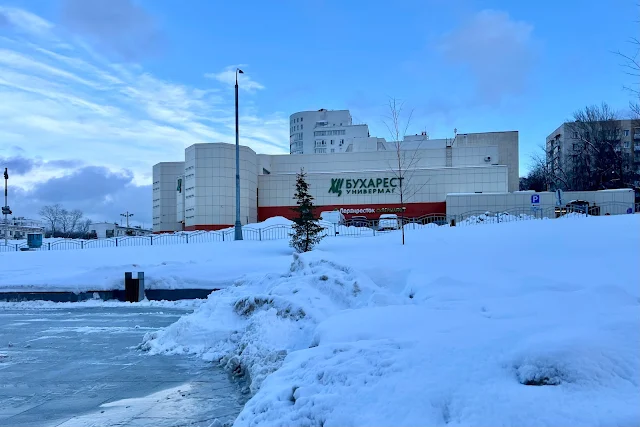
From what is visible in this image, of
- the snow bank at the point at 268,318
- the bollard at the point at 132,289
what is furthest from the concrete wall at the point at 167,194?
the snow bank at the point at 268,318

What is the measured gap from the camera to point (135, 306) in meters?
17.3

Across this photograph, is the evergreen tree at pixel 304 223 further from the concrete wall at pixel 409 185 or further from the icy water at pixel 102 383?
the concrete wall at pixel 409 185

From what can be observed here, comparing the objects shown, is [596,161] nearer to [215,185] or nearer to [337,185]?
[337,185]

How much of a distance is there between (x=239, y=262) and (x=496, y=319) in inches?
651

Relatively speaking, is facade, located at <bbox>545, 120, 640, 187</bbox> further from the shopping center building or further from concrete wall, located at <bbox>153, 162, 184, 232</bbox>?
concrete wall, located at <bbox>153, 162, 184, 232</bbox>

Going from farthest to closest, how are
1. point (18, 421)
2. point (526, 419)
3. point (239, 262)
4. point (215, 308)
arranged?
point (239, 262) → point (215, 308) → point (18, 421) → point (526, 419)

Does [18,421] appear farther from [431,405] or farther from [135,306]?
[135,306]

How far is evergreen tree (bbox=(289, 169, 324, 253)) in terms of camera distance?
70.5 ft

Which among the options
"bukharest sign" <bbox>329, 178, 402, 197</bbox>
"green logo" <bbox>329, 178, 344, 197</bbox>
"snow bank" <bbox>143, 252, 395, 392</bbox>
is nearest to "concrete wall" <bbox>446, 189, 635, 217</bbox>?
"bukharest sign" <bbox>329, 178, 402, 197</bbox>

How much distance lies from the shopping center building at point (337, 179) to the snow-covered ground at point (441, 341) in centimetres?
3964

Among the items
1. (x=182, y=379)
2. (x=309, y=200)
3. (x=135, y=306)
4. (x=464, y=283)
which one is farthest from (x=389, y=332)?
(x=309, y=200)

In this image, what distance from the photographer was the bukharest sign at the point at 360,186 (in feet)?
185

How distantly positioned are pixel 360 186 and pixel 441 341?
172ft

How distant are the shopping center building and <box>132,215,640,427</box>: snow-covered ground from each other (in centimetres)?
3964
